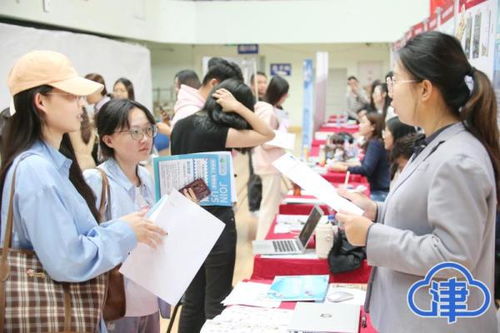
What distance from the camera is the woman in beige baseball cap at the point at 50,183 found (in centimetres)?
116

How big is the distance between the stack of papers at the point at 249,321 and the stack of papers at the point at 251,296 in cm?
5

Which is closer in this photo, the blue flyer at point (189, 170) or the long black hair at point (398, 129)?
the blue flyer at point (189, 170)

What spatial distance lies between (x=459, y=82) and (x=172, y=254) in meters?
0.94

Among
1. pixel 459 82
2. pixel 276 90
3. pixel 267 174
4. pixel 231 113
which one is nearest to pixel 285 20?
pixel 276 90

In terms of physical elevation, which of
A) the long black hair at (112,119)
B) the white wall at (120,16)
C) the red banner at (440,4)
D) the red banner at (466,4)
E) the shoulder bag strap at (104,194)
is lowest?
the shoulder bag strap at (104,194)

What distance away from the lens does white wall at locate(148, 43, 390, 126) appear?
44.4 ft

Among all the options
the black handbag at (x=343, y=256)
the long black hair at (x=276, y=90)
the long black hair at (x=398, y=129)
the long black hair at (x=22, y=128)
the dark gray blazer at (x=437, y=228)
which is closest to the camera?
the dark gray blazer at (x=437, y=228)

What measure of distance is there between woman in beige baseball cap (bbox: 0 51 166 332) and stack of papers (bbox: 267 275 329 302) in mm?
739

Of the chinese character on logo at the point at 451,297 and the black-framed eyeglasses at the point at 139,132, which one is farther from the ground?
the black-framed eyeglasses at the point at 139,132

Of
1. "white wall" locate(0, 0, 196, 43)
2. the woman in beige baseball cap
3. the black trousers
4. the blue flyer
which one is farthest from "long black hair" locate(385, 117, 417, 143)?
"white wall" locate(0, 0, 196, 43)

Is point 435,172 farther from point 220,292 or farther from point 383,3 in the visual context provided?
→ point 383,3

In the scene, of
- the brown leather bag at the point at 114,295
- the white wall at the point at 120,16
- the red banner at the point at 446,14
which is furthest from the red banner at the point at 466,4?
the white wall at the point at 120,16

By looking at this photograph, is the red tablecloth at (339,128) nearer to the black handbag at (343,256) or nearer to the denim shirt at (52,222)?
the black handbag at (343,256)

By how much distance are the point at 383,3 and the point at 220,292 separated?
34.7ft
